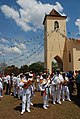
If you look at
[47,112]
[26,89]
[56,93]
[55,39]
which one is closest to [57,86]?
[56,93]

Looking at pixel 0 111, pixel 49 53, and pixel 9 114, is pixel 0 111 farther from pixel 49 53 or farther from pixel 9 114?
pixel 49 53

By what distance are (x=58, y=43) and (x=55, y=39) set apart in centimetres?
98

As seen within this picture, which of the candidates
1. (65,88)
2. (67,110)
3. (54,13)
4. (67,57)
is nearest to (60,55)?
(67,57)

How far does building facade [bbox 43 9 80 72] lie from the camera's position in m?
40.9

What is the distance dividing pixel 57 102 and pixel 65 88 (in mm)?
1252

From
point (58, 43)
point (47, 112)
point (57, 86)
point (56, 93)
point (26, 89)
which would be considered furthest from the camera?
point (58, 43)

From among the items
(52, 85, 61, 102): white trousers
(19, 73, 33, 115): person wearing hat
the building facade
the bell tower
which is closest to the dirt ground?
(19, 73, 33, 115): person wearing hat

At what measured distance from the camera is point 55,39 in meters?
42.1

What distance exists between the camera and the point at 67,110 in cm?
1105

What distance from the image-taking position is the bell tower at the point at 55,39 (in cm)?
4166

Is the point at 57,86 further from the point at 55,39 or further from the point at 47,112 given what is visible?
the point at 55,39

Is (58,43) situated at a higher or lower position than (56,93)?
higher

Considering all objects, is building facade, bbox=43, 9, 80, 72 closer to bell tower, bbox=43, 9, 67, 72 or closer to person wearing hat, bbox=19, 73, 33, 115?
bell tower, bbox=43, 9, 67, 72

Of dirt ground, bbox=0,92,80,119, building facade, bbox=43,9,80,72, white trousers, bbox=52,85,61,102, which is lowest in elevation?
dirt ground, bbox=0,92,80,119
